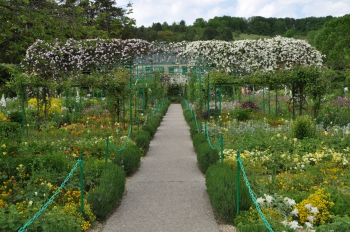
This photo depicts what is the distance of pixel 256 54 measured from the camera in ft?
79.3

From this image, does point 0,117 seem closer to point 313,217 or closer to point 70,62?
point 70,62

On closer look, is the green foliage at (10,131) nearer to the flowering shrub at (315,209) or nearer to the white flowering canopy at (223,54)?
the flowering shrub at (315,209)

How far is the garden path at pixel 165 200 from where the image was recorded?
5.13 meters

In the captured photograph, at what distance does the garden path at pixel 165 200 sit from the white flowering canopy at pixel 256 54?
14.7 m

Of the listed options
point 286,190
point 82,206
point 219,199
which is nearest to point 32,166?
point 82,206

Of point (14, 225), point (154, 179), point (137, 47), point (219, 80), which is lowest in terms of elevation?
point (154, 179)

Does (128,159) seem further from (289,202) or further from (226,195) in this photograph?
(289,202)

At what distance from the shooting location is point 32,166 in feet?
20.5

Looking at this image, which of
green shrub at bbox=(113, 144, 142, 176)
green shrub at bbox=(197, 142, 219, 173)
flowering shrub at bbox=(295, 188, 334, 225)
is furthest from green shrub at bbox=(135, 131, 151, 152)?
flowering shrub at bbox=(295, 188, 334, 225)

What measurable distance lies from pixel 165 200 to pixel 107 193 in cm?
115

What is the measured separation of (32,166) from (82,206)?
5.43ft

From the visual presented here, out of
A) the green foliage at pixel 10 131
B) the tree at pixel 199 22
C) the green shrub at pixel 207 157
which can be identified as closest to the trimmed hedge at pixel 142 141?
the green shrub at pixel 207 157

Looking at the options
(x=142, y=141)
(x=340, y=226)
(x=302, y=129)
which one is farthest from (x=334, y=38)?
(x=340, y=226)

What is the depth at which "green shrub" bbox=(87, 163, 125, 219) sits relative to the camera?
531cm
